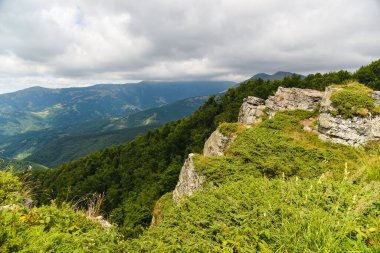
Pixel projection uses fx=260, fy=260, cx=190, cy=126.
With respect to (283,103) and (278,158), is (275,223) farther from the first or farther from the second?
(283,103)

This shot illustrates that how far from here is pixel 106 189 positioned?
81.5 m

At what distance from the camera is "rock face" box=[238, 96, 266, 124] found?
31769 millimetres

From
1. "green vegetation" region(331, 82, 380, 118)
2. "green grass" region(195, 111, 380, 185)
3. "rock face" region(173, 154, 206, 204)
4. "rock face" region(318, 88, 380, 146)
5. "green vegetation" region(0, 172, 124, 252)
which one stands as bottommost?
"rock face" region(173, 154, 206, 204)

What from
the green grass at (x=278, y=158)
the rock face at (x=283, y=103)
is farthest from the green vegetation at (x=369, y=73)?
the green grass at (x=278, y=158)

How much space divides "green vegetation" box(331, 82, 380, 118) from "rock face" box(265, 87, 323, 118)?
21.1 feet

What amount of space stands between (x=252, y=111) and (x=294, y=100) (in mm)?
6303

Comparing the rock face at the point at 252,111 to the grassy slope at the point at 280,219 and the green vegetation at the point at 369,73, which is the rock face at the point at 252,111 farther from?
Result: the green vegetation at the point at 369,73

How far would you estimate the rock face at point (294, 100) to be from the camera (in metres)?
27.2

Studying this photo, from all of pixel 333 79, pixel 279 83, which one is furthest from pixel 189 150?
pixel 333 79

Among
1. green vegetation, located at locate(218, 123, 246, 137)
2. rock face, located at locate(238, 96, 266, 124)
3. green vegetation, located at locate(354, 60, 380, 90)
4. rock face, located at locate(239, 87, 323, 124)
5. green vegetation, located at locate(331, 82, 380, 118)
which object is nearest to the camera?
green vegetation, located at locate(331, 82, 380, 118)

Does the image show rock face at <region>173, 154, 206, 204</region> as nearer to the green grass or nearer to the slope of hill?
the green grass

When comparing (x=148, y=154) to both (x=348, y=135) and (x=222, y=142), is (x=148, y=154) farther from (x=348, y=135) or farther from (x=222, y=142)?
(x=348, y=135)

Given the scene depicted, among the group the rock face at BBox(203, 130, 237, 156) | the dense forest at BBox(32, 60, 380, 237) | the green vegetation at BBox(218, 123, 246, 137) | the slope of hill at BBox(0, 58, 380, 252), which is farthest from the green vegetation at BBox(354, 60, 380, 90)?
the rock face at BBox(203, 130, 237, 156)

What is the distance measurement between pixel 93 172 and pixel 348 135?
86350mm
